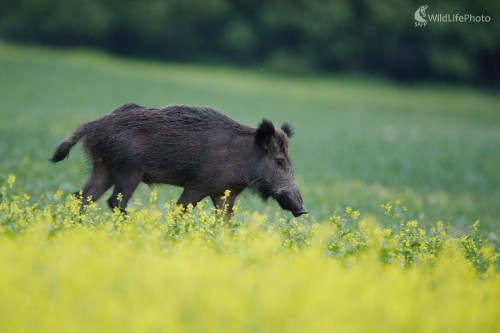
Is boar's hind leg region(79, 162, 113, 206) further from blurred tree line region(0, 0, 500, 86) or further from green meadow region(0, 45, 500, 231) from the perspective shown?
blurred tree line region(0, 0, 500, 86)

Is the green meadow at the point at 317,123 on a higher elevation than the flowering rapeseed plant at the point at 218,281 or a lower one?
higher

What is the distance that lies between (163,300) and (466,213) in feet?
42.7

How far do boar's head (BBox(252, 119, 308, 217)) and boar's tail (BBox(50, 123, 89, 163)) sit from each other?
2.24 m

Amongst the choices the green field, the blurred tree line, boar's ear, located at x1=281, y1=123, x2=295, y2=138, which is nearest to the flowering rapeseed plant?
the green field

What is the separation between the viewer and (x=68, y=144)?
9711 millimetres

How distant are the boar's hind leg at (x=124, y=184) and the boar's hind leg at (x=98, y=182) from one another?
0.71 ft

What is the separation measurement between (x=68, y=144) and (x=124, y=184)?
890 millimetres

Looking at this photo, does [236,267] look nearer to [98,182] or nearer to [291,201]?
[291,201]

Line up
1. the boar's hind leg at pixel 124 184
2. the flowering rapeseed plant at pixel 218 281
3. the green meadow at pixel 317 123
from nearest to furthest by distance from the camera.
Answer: the flowering rapeseed plant at pixel 218 281, the boar's hind leg at pixel 124 184, the green meadow at pixel 317 123

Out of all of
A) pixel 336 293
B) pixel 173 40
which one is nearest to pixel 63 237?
pixel 336 293

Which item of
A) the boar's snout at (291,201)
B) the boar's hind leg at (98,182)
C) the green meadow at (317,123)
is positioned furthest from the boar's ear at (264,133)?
the boar's hind leg at (98,182)

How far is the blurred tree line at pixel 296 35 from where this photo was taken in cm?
6475

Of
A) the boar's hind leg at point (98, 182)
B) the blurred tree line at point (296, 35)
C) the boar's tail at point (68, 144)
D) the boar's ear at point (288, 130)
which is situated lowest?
the boar's hind leg at point (98, 182)

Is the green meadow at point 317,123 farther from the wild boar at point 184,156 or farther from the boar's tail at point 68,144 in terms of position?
the boar's tail at point 68,144
